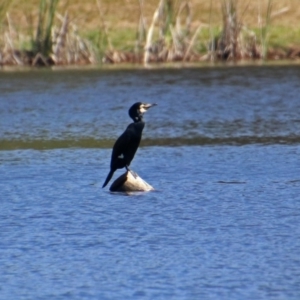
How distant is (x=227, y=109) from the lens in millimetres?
16812

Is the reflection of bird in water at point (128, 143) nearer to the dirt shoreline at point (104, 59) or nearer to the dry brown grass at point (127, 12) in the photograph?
the dirt shoreline at point (104, 59)

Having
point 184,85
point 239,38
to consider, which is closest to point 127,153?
point 184,85

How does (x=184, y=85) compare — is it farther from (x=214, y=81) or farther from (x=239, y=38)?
(x=239, y=38)

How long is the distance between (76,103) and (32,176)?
21.8 ft

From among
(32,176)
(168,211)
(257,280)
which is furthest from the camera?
(32,176)

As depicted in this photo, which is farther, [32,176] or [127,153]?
[32,176]

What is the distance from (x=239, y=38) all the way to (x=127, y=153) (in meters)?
12.6

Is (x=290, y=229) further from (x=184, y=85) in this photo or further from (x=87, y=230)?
(x=184, y=85)

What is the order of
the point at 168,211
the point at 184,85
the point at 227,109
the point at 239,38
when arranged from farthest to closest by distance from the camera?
the point at 239,38, the point at 184,85, the point at 227,109, the point at 168,211

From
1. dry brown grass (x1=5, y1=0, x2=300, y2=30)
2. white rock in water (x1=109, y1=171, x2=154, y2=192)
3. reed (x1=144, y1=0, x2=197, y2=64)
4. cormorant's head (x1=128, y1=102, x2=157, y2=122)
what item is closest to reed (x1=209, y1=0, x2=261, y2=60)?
reed (x1=144, y1=0, x2=197, y2=64)

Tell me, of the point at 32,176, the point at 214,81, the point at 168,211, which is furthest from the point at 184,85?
the point at 168,211

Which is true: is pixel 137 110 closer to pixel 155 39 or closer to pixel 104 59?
pixel 104 59

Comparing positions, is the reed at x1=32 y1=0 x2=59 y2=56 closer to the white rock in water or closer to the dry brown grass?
the dry brown grass

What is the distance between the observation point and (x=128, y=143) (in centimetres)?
1050
